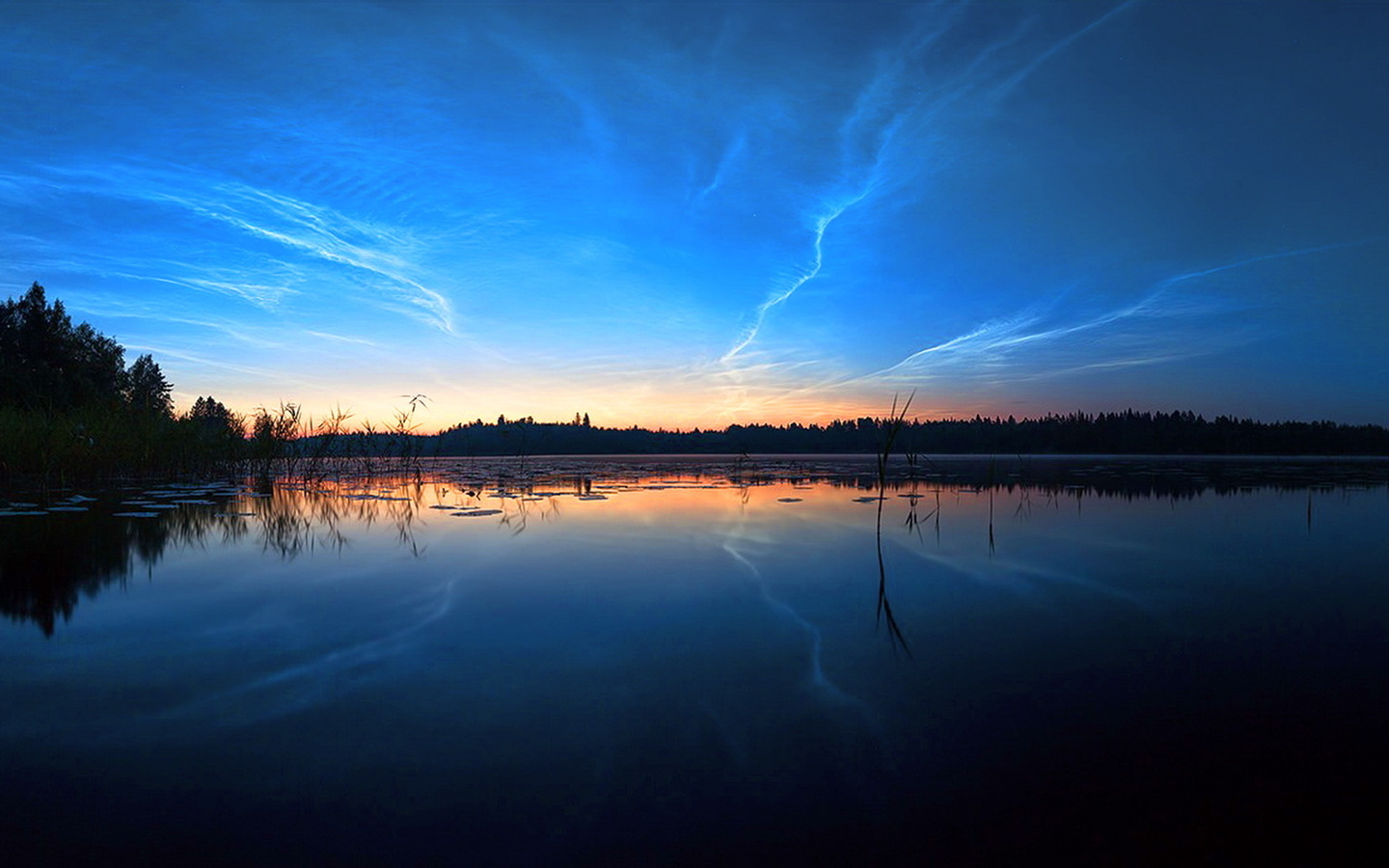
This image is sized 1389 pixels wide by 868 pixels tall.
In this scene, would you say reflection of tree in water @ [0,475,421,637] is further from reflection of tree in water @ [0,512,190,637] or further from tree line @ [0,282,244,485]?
tree line @ [0,282,244,485]

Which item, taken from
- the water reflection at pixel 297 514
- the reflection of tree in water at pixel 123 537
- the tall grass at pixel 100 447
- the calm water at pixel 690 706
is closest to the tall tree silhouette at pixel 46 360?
the tall grass at pixel 100 447

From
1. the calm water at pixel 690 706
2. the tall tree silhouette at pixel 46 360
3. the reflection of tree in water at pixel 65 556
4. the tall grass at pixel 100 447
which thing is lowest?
the calm water at pixel 690 706

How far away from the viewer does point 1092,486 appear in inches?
607

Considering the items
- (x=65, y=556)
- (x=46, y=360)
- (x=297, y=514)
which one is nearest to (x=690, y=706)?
(x=65, y=556)

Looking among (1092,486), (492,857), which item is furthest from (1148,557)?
(1092,486)

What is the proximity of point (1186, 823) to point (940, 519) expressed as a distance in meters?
7.34

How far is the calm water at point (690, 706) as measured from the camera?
6.12ft

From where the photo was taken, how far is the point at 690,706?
2717mm

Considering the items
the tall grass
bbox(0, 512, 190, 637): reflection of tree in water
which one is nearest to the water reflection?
bbox(0, 512, 190, 637): reflection of tree in water

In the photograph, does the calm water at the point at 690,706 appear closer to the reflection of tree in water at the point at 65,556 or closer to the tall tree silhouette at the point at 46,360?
the reflection of tree in water at the point at 65,556

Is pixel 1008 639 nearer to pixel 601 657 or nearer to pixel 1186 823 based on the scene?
pixel 1186 823

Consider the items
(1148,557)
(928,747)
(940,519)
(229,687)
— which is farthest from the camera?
(940,519)

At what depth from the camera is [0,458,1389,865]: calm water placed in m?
1.87

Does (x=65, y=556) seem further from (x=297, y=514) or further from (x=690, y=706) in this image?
(x=690, y=706)
